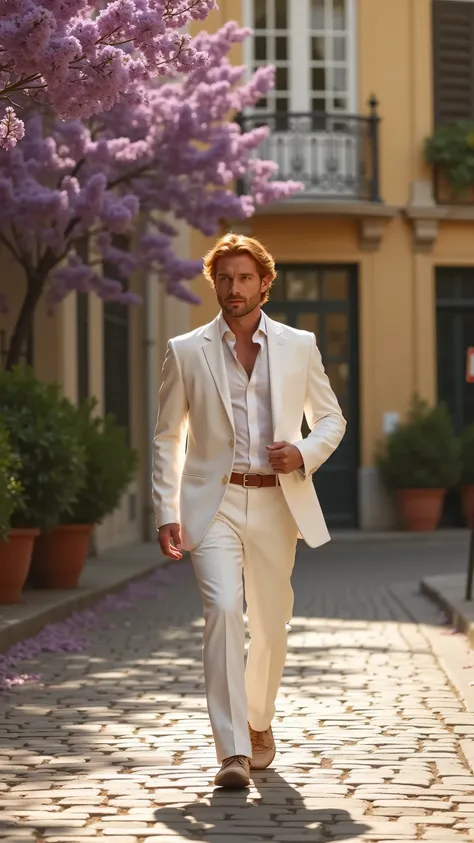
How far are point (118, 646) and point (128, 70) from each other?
4.67 metres

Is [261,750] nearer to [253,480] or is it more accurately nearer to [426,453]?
[253,480]

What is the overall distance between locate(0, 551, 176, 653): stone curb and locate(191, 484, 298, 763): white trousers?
4254 millimetres

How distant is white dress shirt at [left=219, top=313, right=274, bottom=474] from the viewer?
244 inches

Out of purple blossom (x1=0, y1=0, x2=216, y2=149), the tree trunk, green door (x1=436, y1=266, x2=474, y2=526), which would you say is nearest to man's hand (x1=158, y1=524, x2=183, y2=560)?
purple blossom (x1=0, y1=0, x2=216, y2=149)

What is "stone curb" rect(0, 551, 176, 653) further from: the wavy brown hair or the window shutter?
the window shutter

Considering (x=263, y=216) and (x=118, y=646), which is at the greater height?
(x=263, y=216)

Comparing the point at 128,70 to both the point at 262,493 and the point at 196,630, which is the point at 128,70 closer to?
the point at 262,493

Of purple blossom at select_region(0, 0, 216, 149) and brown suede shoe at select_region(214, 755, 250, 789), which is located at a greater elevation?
purple blossom at select_region(0, 0, 216, 149)

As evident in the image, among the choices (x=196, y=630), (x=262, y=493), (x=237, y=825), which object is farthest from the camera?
(x=196, y=630)

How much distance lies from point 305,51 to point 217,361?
19249 mm

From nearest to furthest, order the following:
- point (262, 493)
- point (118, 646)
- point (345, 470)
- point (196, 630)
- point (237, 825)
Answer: point (237, 825), point (262, 493), point (118, 646), point (196, 630), point (345, 470)

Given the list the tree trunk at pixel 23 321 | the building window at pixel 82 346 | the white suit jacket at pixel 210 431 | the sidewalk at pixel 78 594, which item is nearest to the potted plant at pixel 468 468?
the sidewalk at pixel 78 594

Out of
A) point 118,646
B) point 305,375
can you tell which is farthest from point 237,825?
point 118,646

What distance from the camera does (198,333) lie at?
6.34 metres
